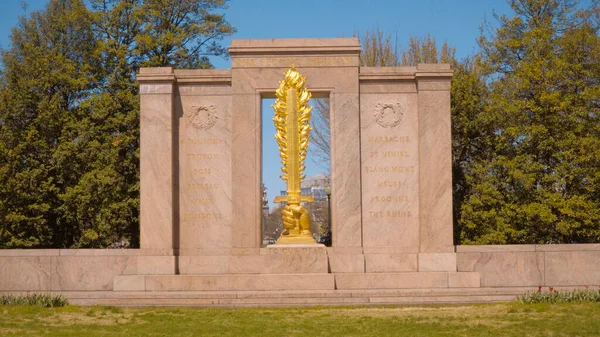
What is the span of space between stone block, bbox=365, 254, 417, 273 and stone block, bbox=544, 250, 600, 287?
435 cm

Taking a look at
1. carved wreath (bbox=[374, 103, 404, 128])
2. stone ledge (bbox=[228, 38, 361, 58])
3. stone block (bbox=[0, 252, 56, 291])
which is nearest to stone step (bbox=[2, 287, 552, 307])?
stone block (bbox=[0, 252, 56, 291])

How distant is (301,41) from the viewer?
28.8 metres

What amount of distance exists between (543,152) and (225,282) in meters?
16.1

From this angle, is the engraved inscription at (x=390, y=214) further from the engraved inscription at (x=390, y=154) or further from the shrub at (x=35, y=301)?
the shrub at (x=35, y=301)

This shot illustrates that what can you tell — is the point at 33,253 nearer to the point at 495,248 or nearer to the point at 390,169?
the point at 390,169

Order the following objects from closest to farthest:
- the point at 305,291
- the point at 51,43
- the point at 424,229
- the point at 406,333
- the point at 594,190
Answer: the point at 406,333, the point at 305,291, the point at 424,229, the point at 594,190, the point at 51,43

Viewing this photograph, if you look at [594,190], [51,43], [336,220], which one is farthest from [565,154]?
[51,43]

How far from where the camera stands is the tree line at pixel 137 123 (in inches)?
1334

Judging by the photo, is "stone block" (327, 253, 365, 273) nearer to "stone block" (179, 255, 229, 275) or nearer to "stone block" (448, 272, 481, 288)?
"stone block" (448, 272, 481, 288)

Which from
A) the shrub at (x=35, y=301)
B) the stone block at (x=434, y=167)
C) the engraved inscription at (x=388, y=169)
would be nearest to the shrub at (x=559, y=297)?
the stone block at (x=434, y=167)

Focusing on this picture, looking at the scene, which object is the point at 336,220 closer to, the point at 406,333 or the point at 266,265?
the point at 266,265

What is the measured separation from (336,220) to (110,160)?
13413mm

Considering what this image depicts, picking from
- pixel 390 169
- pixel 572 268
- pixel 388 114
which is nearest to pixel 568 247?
pixel 572 268

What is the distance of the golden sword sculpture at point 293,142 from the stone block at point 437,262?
3767 mm
